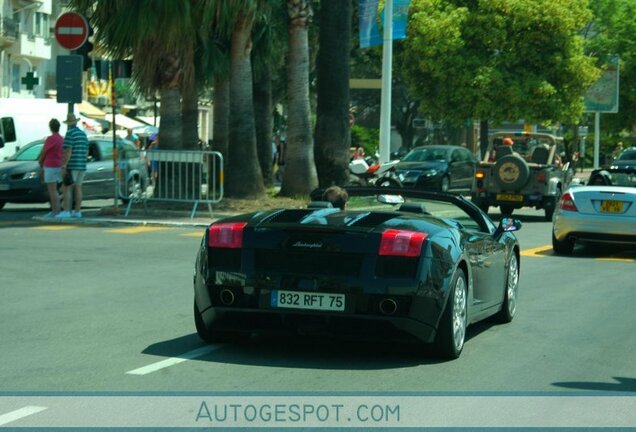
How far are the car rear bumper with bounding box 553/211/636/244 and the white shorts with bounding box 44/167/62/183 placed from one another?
30.2 feet

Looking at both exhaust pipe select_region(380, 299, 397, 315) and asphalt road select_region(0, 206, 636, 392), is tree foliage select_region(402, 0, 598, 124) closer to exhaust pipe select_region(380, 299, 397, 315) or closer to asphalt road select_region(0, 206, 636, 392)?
asphalt road select_region(0, 206, 636, 392)

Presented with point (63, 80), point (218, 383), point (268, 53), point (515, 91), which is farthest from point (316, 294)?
point (515, 91)

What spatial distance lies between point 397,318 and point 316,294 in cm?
56

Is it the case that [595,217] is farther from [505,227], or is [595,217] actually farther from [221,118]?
[221,118]

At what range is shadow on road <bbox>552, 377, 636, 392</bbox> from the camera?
27.5 ft

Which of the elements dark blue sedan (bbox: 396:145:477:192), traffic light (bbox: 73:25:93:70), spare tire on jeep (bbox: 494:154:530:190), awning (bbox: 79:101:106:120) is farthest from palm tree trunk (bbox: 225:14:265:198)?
awning (bbox: 79:101:106:120)

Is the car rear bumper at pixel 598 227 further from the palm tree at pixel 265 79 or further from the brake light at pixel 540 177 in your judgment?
the palm tree at pixel 265 79

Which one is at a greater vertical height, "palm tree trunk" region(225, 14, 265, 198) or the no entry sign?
the no entry sign

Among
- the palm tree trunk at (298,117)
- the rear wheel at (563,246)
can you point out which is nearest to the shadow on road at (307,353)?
the rear wheel at (563,246)

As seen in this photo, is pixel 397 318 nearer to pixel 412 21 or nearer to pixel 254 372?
pixel 254 372

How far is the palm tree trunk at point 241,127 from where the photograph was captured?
1070 inches

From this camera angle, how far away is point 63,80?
23.9 meters

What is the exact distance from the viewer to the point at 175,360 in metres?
9.03

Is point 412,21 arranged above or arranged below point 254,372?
above
